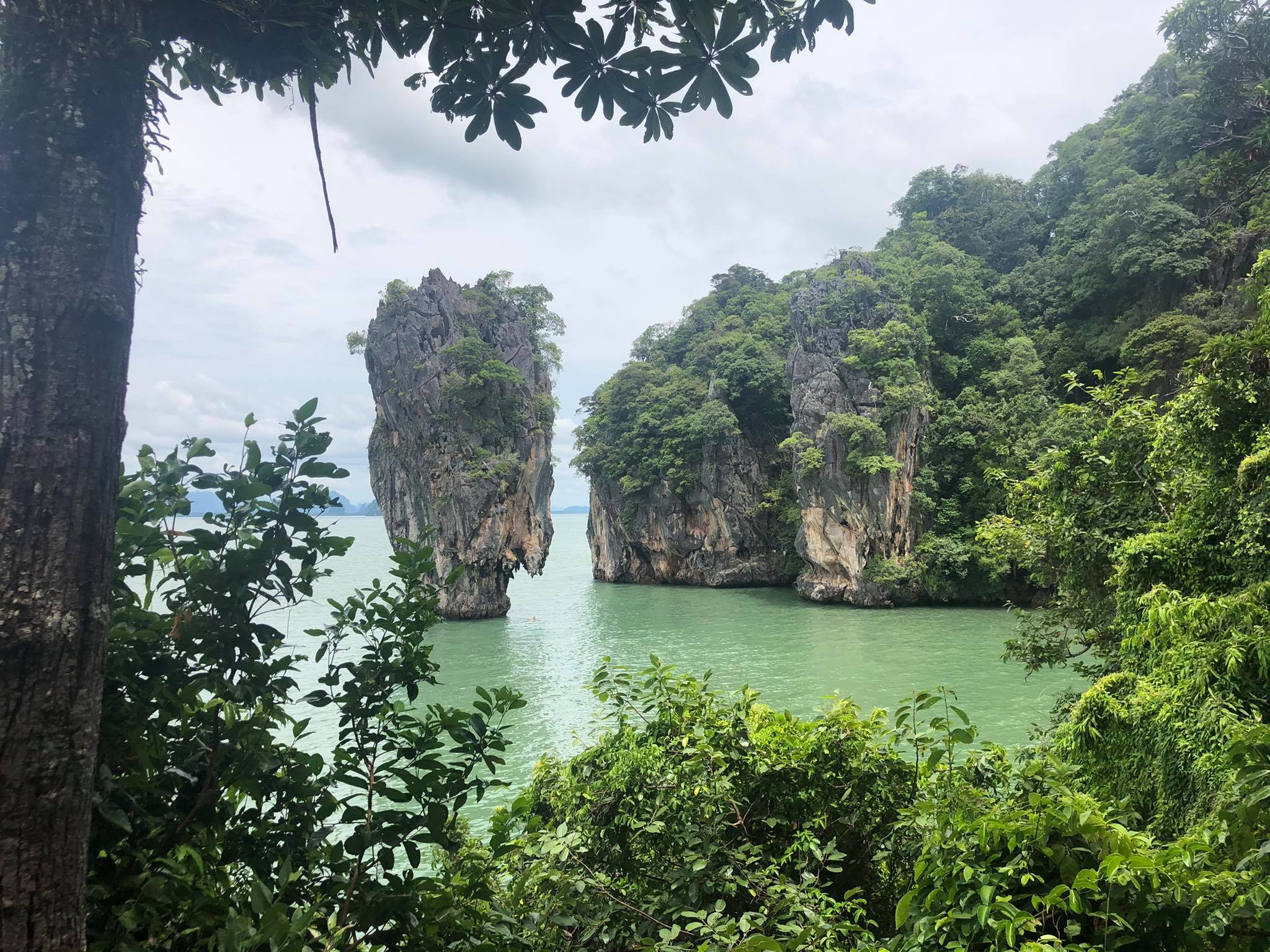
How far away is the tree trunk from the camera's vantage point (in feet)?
2.47

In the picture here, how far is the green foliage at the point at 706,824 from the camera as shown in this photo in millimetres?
1669

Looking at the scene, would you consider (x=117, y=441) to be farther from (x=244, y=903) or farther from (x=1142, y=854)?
(x=1142, y=854)

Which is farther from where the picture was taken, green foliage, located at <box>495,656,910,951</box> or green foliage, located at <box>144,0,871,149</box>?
green foliage, located at <box>495,656,910,951</box>

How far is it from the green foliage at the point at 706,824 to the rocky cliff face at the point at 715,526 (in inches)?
893

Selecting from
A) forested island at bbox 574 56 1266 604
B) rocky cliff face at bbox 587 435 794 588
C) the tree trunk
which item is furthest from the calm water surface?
the tree trunk

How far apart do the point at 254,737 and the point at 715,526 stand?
80.9ft

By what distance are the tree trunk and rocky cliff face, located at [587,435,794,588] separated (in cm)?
2429

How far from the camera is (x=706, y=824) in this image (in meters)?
1.93

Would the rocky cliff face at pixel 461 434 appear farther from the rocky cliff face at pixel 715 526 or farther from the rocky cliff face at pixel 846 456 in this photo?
the rocky cliff face at pixel 846 456

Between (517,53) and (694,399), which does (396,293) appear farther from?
(517,53)

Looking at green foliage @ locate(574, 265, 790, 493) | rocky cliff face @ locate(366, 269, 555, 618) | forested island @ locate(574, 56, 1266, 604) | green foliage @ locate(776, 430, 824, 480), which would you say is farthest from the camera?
green foliage @ locate(574, 265, 790, 493)

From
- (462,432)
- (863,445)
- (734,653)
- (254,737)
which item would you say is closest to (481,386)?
(462,432)

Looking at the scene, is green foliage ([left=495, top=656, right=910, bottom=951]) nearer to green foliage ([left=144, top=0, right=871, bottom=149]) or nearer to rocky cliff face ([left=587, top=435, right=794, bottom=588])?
green foliage ([left=144, top=0, right=871, bottom=149])

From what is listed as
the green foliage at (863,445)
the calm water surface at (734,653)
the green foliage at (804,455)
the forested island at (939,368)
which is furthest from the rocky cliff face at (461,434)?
the green foliage at (863,445)
